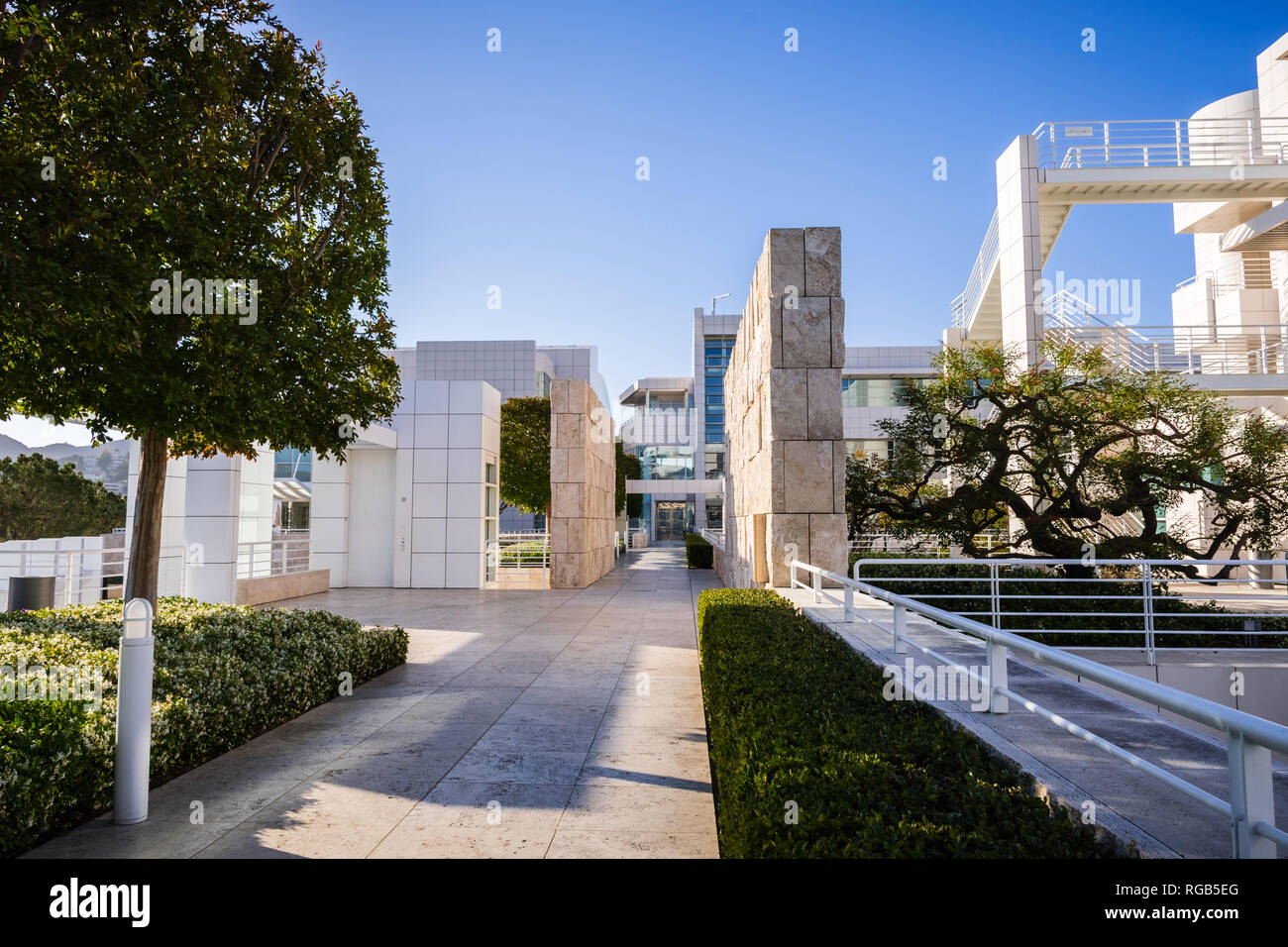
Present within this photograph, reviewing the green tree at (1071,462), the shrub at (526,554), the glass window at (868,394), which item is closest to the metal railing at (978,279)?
the green tree at (1071,462)

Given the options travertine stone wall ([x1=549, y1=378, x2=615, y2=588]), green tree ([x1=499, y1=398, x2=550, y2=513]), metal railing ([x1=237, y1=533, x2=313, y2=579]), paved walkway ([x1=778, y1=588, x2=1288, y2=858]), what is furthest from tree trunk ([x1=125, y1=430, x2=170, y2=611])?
green tree ([x1=499, y1=398, x2=550, y2=513])

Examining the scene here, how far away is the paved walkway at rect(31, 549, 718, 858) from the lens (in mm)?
3994

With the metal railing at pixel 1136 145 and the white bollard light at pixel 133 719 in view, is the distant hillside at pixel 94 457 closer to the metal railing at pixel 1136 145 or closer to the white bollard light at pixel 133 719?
the white bollard light at pixel 133 719

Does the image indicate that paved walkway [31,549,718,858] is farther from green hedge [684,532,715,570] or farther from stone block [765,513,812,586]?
green hedge [684,532,715,570]

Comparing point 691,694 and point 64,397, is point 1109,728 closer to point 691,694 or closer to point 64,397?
point 691,694

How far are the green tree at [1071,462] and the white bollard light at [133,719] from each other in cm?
1299

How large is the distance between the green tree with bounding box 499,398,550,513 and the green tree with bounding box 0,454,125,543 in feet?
61.0

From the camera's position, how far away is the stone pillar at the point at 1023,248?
58.4 ft

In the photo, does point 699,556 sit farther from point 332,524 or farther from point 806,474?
point 806,474

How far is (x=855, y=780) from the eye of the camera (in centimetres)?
306

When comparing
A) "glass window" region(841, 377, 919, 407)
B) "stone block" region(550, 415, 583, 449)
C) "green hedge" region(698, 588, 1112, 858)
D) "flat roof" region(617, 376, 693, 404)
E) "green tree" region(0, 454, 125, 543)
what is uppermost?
"flat roof" region(617, 376, 693, 404)

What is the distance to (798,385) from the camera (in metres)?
11.4
